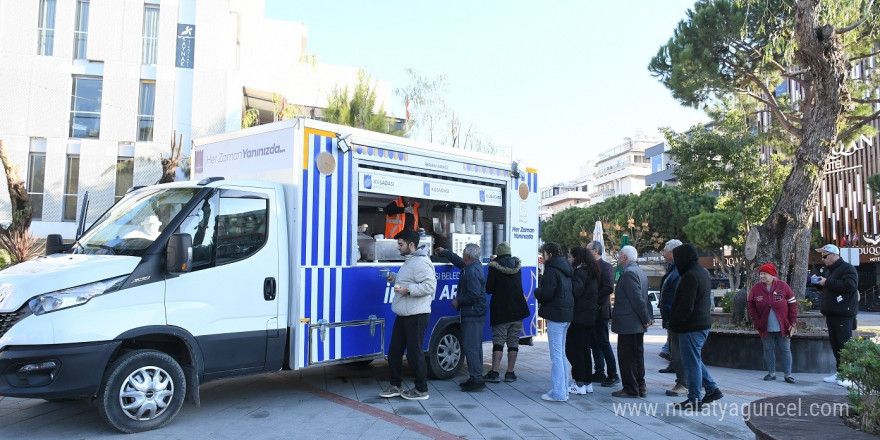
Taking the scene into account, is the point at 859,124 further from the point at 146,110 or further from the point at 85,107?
the point at 85,107

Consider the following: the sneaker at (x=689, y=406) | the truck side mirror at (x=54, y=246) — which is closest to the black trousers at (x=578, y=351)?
the sneaker at (x=689, y=406)

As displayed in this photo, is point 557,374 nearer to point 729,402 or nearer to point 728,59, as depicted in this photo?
point 729,402

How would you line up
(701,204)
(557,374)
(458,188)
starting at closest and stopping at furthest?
1. (557,374)
2. (458,188)
3. (701,204)

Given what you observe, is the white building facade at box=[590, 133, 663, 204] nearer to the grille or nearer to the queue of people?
the queue of people

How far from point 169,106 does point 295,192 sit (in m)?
19.9

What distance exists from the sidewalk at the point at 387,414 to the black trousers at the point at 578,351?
297 millimetres

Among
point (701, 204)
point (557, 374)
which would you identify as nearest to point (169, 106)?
point (557, 374)

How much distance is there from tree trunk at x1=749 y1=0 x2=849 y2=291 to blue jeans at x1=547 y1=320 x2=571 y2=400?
20.9 ft

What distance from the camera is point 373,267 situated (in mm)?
7555

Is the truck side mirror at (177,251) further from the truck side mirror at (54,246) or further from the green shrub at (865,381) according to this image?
the green shrub at (865,381)

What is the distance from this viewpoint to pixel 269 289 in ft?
21.6

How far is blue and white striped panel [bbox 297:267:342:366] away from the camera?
22.1 feet

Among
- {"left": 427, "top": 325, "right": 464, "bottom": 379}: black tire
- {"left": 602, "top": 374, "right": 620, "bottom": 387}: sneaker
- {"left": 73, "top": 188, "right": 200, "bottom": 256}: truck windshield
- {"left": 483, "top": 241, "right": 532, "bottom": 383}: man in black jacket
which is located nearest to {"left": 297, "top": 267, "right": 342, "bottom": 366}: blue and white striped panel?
{"left": 73, "top": 188, "right": 200, "bottom": 256}: truck windshield

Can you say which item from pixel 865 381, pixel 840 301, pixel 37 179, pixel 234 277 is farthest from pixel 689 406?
pixel 37 179
